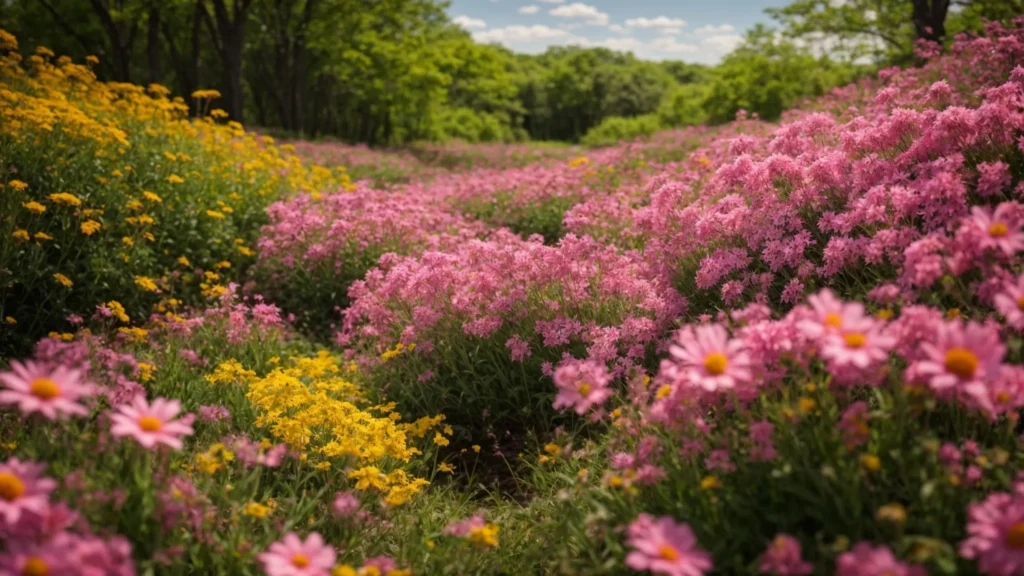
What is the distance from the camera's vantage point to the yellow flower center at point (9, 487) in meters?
2.06

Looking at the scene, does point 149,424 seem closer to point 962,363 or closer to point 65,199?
point 962,363

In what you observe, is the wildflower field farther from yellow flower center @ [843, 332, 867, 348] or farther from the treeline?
the treeline

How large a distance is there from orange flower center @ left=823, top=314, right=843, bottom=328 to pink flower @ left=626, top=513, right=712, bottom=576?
912mm

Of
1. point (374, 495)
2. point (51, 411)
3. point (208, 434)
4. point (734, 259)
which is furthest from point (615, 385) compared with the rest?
point (51, 411)

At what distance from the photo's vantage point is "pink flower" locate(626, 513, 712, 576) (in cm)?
207

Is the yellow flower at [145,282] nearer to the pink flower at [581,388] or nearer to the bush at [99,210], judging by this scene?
the bush at [99,210]

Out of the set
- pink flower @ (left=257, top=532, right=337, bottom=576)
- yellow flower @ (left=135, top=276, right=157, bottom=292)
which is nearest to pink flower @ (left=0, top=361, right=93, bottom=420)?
pink flower @ (left=257, top=532, right=337, bottom=576)

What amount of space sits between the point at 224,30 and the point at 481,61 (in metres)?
13.7

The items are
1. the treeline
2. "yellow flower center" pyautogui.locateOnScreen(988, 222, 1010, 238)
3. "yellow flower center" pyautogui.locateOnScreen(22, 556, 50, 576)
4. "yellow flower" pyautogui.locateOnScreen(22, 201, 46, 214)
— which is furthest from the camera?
the treeline

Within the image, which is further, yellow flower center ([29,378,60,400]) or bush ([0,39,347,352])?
bush ([0,39,347,352])

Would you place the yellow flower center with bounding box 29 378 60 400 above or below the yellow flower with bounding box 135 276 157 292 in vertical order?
above

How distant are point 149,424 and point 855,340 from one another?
8.46 feet

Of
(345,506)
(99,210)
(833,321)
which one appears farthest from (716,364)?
(99,210)

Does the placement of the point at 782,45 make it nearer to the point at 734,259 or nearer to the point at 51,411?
the point at 734,259
